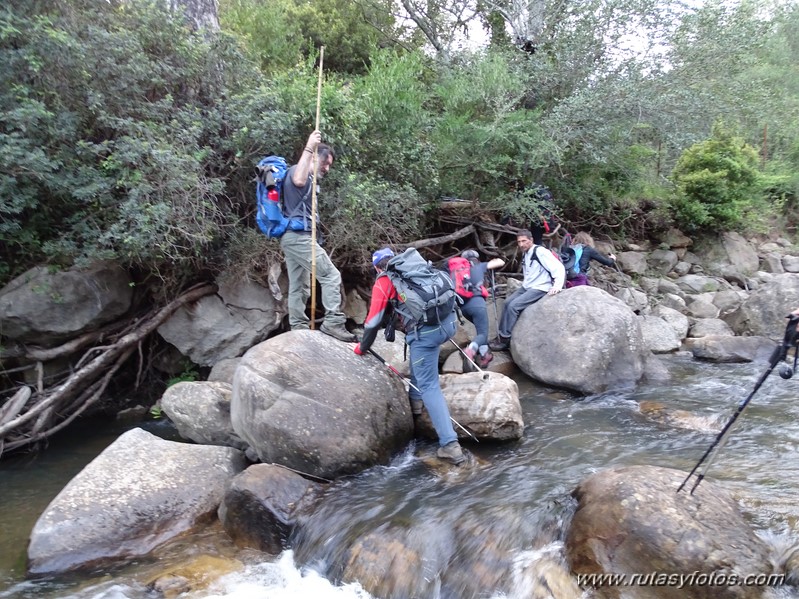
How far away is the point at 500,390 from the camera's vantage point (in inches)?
255

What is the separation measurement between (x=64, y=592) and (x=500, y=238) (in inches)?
394

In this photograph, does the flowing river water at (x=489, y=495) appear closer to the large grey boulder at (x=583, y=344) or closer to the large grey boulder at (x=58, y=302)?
the large grey boulder at (x=583, y=344)

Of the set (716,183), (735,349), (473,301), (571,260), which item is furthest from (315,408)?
(716,183)

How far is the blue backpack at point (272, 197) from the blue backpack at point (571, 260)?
5284 millimetres

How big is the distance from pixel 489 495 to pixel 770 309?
8.04 metres

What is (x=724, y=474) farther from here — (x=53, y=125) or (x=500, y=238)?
(x=53, y=125)

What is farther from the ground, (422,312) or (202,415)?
(422,312)

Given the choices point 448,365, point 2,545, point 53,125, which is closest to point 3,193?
point 53,125

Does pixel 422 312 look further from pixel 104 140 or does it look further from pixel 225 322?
pixel 104 140

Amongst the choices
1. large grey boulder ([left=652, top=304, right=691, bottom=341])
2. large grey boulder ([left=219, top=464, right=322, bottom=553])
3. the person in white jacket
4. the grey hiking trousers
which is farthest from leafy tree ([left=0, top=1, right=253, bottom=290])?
large grey boulder ([left=652, top=304, right=691, bottom=341])

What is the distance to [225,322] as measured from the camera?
9.08 meters

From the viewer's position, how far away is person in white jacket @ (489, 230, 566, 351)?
9055mm

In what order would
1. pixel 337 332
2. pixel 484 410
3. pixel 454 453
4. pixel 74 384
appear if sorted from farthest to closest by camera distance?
pixel 74 384, pixel 337 332, pixel 484 410, pixel 454 453

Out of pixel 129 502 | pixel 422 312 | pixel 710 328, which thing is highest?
pixel 422 312
